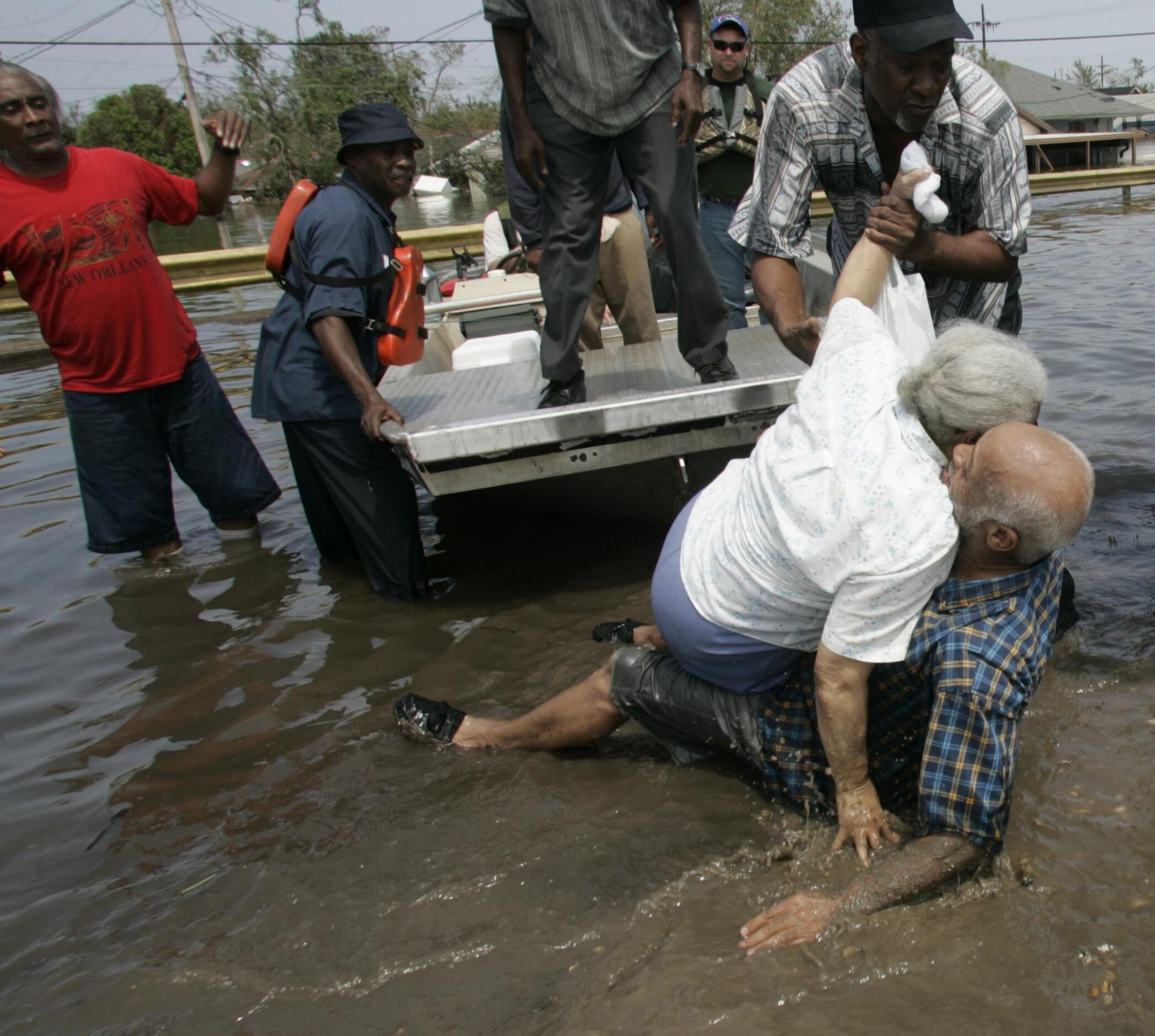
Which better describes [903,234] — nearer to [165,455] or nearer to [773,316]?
[773,316]

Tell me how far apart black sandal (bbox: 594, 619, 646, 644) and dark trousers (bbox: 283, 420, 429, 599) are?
991mm

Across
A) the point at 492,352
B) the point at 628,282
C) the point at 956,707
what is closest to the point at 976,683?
the point at 956,707

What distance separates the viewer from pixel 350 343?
392cm

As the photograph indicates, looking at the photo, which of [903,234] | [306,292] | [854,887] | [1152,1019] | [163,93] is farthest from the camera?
[163,93]

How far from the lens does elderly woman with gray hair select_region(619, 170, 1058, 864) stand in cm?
209

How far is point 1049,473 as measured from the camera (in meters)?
1.96

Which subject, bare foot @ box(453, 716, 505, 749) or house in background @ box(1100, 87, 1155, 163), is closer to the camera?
bare foot @ box(453, 716, 505, 749)

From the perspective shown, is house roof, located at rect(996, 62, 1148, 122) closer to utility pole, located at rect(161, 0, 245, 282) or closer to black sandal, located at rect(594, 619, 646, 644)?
utility pole, located at rect(161, 0, 245, 282)

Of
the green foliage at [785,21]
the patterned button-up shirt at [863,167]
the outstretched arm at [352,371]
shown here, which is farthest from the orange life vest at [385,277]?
the green foliage at [785,21]

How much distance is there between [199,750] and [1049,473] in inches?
108

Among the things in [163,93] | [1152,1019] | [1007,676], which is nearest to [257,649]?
[1007,676]

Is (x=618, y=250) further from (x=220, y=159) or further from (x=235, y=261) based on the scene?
(x=235, y=261)

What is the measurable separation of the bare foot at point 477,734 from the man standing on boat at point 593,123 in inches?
50.9

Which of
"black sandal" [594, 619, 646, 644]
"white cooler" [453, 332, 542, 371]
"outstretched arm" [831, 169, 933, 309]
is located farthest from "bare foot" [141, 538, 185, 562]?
"outstretched arm" [831, 169, 933, 309]
